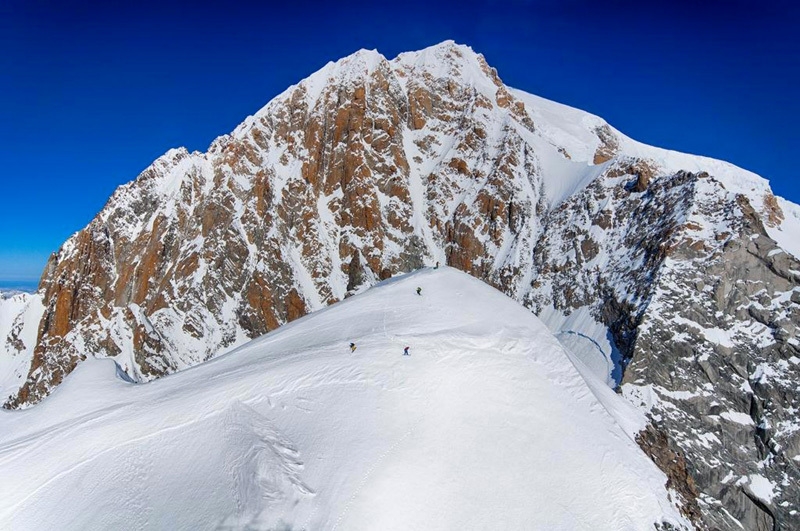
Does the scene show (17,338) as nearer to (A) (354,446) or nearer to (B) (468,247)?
(B) (468,247)

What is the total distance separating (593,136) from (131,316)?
433 feet

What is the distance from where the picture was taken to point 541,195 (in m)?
121

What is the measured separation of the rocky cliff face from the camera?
69562 millimetres

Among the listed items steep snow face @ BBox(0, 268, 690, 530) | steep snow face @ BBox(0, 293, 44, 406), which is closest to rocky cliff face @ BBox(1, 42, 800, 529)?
steep snow face @ BBox(0, 293, 44, 406)

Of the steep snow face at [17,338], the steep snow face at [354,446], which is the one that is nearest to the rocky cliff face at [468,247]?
the steep snow face at [17,338]

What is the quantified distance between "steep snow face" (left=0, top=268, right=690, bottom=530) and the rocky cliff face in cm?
5382

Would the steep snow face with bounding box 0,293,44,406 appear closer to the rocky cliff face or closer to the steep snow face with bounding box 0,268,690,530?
the rocky cliff face

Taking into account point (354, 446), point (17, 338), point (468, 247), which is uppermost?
point (468, 247)

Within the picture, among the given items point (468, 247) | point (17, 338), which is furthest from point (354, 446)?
point (17, 338)

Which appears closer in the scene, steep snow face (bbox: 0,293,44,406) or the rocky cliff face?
the rocky cliff face

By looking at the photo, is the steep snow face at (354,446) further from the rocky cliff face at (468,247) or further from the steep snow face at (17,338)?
the steep snow face at (17,338)

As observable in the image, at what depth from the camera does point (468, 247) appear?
395 feet

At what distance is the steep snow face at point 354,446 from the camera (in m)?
14.5

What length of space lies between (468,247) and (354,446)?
10649cm
